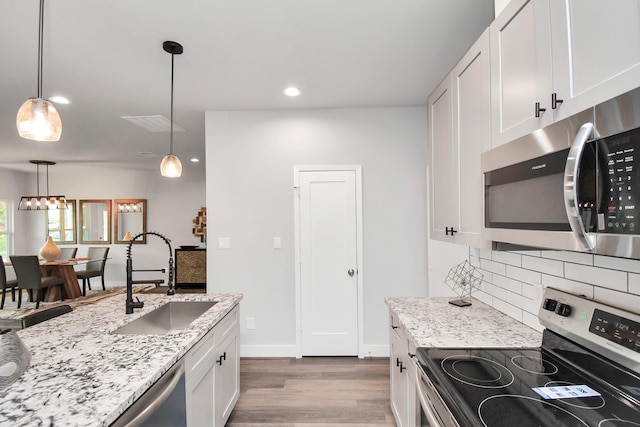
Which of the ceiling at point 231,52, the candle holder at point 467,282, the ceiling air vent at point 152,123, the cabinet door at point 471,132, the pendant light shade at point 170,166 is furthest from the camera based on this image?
the ceiling air vent at point 152,123

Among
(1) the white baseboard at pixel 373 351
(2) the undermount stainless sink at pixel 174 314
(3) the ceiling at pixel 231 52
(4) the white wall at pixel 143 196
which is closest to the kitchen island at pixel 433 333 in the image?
(1) the white baseboard at pixel 373 351

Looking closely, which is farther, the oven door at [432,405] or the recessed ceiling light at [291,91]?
the recessed ceiling light at [291,91]

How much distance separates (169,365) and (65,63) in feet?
8.11

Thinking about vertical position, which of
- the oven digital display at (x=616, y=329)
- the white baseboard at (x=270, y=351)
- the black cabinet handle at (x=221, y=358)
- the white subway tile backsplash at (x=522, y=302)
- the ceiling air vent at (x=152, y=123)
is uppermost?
the ceiling air vent at (x=152, y=123)

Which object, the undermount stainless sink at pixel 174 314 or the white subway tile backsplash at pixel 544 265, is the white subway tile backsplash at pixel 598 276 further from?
the undermount stainless sink at pixel 174 314

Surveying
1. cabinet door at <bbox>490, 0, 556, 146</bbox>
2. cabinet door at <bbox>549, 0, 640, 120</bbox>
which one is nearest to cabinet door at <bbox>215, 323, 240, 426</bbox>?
cabinet door at <bbox>490, 0, 556, 146</bbox>

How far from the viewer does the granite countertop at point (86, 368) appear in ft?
3.00

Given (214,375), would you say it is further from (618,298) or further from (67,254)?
(67,254)

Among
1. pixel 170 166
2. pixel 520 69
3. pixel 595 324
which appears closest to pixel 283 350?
pixel 170 166

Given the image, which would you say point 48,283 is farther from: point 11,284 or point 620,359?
point 620,359

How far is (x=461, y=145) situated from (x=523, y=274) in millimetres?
764

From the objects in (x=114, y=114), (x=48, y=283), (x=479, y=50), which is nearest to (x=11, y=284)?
(x=48, y=283)

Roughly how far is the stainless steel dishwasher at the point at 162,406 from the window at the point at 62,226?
26.4ft

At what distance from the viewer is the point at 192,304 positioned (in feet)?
7.53
